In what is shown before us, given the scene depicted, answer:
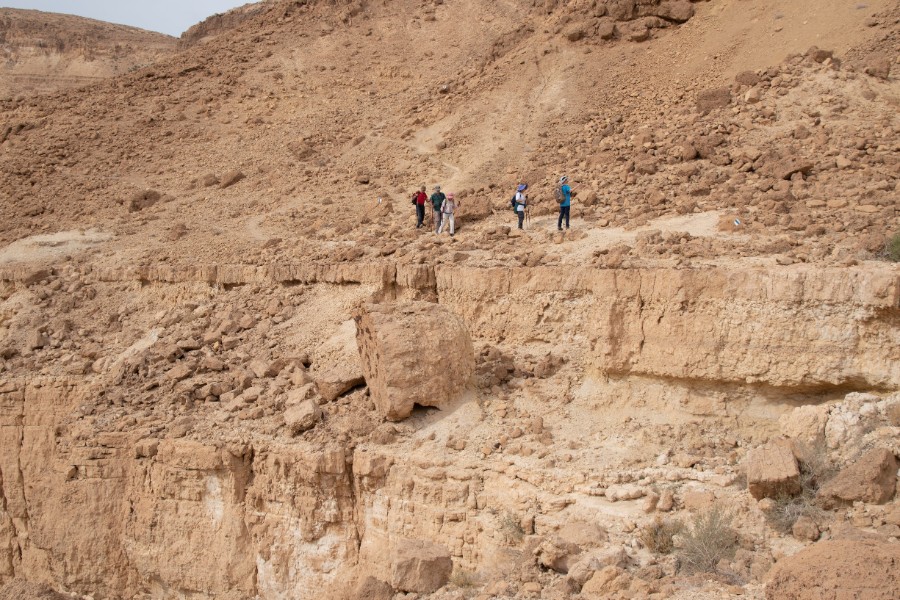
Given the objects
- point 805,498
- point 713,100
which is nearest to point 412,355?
point 805,498

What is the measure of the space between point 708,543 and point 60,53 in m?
32.2

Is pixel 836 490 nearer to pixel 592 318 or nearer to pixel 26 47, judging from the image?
pixel 592 318

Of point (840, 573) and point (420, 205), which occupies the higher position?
point (420, 205)

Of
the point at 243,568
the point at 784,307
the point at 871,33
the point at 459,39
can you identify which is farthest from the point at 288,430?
the point at 459,39

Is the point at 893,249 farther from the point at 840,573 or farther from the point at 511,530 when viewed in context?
the point at 840,573

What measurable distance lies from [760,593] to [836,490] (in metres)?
1.49

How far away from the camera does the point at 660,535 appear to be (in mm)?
5980

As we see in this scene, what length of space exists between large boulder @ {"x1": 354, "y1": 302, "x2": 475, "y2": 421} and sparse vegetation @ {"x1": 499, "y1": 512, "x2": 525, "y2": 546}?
163 centimetres

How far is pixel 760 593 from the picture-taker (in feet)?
15.7

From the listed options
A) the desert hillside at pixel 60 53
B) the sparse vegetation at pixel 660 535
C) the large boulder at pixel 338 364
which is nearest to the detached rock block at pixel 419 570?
the sparse vegetation at pixel 660 535

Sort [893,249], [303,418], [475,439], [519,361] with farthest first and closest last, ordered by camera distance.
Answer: [519,361]
[893,249]
[303,418]
[475,439]

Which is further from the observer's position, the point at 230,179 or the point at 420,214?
the point at 230,179

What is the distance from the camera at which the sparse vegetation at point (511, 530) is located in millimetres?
6570

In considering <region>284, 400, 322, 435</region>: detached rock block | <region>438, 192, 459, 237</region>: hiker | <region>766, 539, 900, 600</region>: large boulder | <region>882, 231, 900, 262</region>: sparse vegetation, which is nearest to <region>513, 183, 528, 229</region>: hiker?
<region>438, 192, 459, 237</region>: hiker
